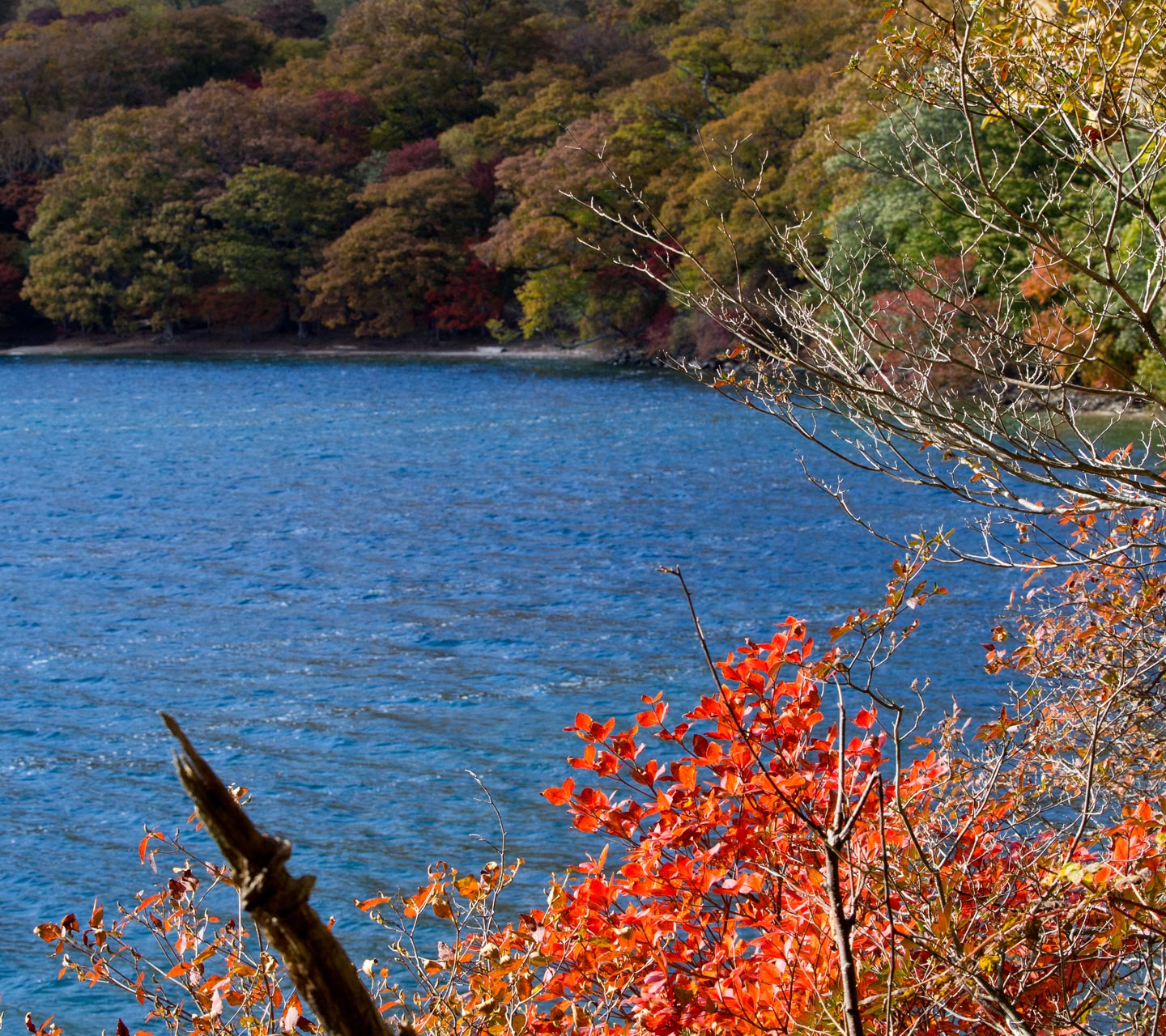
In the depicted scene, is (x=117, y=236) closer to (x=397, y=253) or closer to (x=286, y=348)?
(x=286, y=348)

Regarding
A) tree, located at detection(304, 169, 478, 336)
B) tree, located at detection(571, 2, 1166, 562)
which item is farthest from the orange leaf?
tree, located at detection(304, 169, 478, 336)

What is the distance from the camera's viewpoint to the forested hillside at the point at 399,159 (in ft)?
127

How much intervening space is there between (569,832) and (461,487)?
12640mm

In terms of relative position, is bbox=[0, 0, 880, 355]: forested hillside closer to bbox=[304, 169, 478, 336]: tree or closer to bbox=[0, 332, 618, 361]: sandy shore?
bbox=[304, 169, 478, 336]: tree

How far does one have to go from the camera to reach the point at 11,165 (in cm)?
5194

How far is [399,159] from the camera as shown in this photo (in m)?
49.1

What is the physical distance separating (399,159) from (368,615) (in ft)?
127

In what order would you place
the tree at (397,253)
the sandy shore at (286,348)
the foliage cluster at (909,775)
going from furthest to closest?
1. the tree at (397,253)
2. the sandy shore at (286,348)
3. the foliage cluster at (909,775)

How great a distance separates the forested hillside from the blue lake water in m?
14.3

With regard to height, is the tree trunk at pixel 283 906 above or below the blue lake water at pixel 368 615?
above

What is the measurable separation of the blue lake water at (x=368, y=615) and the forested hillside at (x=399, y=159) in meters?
14.3

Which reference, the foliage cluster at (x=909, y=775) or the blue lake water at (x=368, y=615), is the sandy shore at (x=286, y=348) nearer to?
the blue lake water at (x=368, y=615)

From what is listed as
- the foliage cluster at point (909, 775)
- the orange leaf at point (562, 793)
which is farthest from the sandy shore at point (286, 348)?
the orange leaf at point (562, 793)

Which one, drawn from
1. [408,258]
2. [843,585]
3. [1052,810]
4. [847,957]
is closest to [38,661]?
[843,585]
